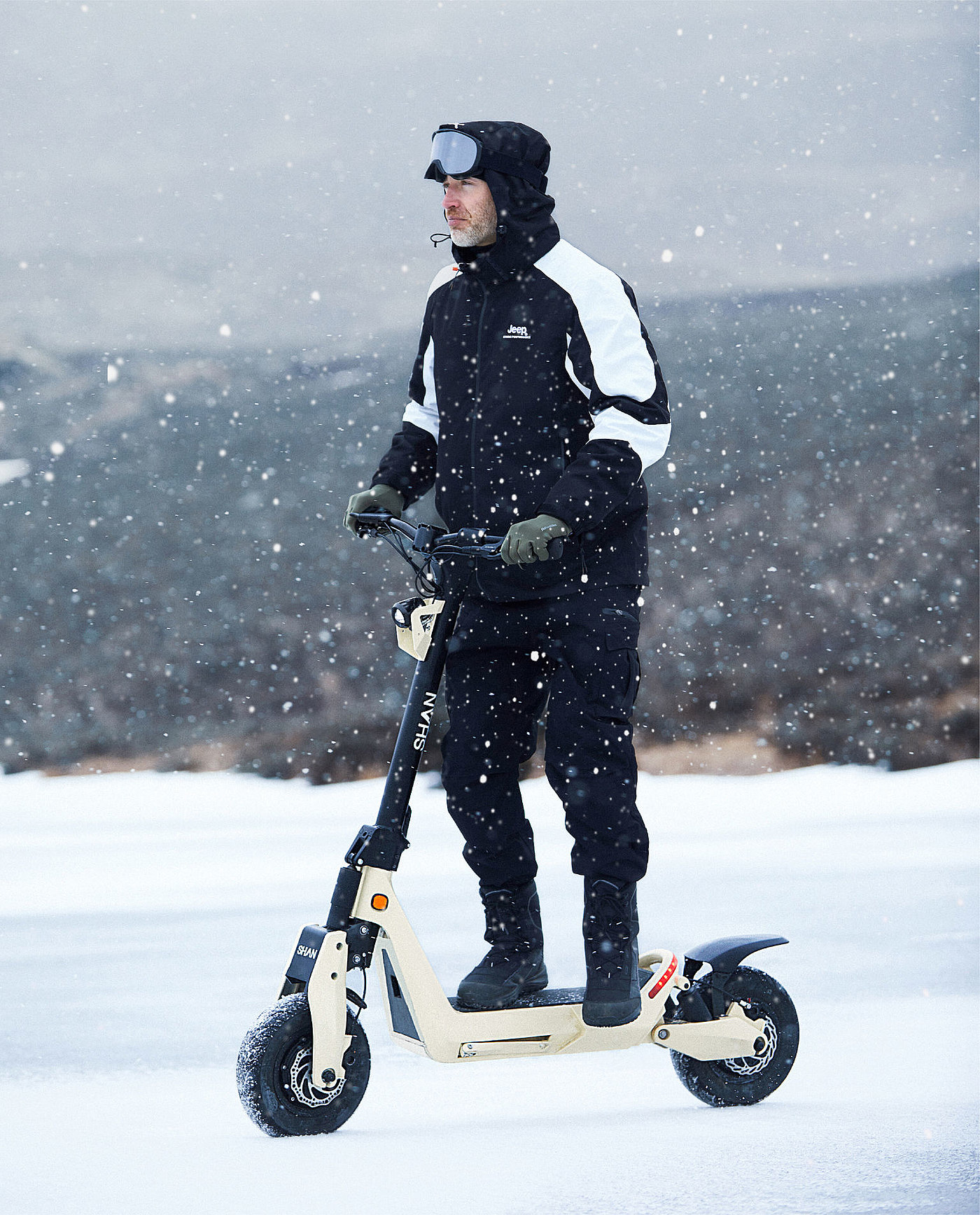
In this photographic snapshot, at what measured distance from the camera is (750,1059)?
272 cm

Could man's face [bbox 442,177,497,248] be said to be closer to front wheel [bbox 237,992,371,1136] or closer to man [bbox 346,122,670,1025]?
man [bbox 346,122,670,1025]

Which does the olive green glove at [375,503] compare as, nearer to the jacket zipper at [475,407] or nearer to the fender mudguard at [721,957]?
the jacket zipper at [475,407]

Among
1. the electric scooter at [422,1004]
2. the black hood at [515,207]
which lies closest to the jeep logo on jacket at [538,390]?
the black hood at [515,207]

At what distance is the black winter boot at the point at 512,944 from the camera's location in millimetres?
2658

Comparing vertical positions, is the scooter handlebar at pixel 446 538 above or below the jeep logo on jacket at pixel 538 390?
below

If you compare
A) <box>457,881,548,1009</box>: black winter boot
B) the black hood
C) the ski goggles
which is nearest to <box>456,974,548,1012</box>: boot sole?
<box>457,881,548,1009</box>: black winter boot

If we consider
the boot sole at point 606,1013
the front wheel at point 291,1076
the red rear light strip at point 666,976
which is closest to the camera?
the front wheel at point 291,1076

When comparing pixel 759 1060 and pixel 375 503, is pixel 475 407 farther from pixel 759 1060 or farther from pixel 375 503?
pixel 759 1060

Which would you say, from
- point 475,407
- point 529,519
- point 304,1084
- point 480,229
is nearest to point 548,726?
point 529,519

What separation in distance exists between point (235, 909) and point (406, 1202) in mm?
Answer: 2483

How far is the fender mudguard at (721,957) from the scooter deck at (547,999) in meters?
0.11

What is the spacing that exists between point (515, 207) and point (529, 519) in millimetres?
581

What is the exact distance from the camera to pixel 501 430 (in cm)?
264

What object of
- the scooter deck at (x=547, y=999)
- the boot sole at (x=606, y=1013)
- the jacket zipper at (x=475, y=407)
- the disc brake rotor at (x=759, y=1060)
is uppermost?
the jacket zipper at (x=475, y=407)
